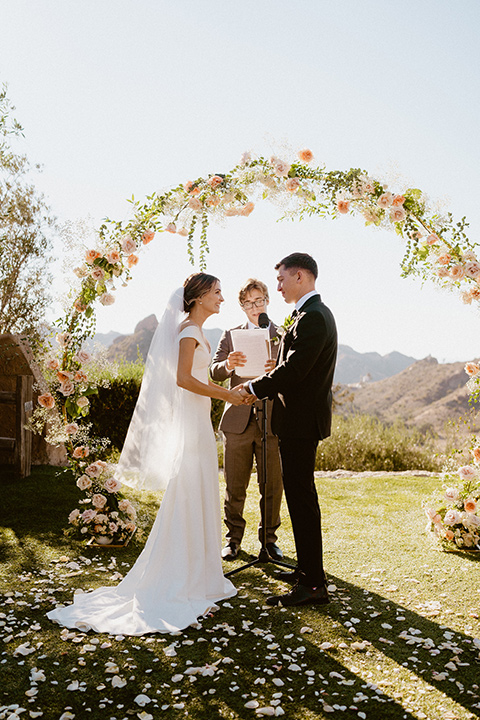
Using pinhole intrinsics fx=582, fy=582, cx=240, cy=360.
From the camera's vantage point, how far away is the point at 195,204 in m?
5.13

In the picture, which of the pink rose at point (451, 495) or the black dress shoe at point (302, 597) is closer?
the black dress shoe at point (302, 597)

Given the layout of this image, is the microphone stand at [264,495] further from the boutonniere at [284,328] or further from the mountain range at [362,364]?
the mountain range at [362,364]

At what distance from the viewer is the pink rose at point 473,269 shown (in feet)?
16.0

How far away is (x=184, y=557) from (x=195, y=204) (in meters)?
2.96

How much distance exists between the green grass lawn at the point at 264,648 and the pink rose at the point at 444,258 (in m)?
2.57

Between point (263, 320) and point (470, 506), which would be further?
point (470, 506)

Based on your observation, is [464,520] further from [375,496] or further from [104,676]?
[104,676]

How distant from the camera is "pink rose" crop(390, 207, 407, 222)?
4852mm

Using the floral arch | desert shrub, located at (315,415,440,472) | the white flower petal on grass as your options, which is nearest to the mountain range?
desert shrub, located at (315,415,440,472)

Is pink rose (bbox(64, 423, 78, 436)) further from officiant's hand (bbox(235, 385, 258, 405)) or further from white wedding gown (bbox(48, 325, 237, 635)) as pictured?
officiant's hand (bbox(235, 385, 258, 405))

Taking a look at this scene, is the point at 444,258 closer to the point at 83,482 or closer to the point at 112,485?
the point at 112,485

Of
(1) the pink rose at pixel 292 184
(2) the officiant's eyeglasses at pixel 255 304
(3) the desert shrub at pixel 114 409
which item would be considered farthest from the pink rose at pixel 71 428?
(3) the desert shrub at pixel 114 409

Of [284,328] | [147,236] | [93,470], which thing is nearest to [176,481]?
[284,328]

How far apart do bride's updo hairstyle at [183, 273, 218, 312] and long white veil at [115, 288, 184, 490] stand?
44mm
